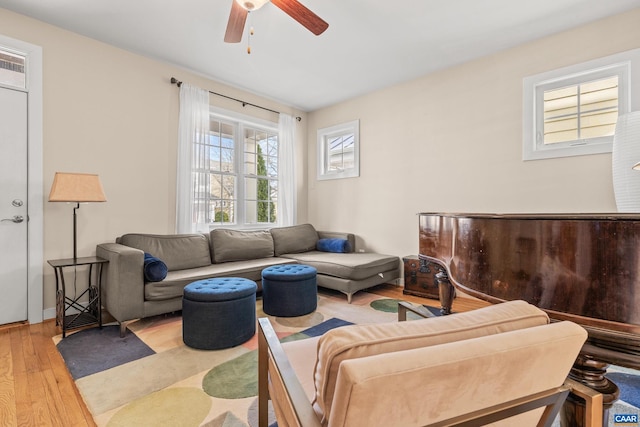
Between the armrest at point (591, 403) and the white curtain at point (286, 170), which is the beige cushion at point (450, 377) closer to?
the armrest at point (591, 403)

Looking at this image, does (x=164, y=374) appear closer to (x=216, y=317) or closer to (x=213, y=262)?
(x=216, y=317)

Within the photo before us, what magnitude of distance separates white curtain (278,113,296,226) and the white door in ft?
9.84

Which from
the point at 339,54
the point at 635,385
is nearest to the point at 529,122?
the point at 339,54

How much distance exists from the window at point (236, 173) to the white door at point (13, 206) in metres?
1.58

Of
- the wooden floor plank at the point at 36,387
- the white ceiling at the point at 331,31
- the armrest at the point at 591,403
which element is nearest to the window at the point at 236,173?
the white ceiling at the point at 331,31

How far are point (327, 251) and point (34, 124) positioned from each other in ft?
11.7

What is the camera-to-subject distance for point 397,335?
703 mm

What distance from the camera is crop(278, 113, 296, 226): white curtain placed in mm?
4941

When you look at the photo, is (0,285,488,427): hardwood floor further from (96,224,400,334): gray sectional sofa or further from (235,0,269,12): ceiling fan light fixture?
(235,0,269,12): ceiling fan light fixture

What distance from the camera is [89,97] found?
312 centimetres

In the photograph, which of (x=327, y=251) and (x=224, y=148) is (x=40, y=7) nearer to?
(x=224, y=148)

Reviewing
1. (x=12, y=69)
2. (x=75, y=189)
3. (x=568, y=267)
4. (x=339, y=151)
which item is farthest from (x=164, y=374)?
(x=339, y=151)

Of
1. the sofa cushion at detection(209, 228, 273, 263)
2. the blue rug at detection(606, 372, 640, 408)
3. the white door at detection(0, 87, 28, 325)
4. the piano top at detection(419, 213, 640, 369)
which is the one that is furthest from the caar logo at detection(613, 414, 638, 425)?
the white door at detection(0, 87, 28, 325)

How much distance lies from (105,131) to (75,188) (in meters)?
0.89
